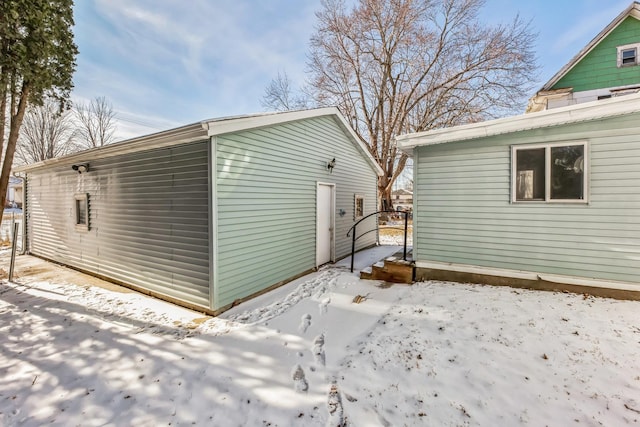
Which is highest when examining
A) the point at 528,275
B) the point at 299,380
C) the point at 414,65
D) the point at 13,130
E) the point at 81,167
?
the point at 414,65

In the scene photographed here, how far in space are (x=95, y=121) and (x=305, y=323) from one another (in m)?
32.7

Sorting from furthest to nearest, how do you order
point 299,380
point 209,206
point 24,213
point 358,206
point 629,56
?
point 629,56, point 24,213, point 358,206, point 209,206, point 299,380

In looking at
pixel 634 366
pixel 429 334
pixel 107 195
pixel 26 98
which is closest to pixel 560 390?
pixel 634 366

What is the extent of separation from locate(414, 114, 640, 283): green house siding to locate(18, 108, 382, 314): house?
258cm

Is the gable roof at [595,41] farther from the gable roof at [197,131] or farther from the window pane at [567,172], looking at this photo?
the gable roof at [197,131]

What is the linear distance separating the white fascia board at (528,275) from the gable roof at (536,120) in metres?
2.43

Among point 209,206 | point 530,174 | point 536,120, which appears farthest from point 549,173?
point 209,206

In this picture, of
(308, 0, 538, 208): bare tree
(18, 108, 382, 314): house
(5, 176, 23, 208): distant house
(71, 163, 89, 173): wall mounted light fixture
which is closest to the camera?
(18, 108, 382, 314): house

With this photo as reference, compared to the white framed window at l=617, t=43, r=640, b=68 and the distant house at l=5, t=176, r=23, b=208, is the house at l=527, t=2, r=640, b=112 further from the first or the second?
the distant house at l=5, t=176, r=23, b=208

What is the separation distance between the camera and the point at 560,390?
7.85ft

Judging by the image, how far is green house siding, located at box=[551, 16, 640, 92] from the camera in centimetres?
1028

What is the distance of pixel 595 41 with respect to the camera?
10.7 meters

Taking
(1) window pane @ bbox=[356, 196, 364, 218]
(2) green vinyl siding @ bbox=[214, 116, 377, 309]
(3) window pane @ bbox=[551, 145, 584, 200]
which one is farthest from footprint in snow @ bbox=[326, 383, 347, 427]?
(1) window pane @ bbox=[356, 196, 364, 218]

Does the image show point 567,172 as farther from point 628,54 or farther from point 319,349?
point 628,54
